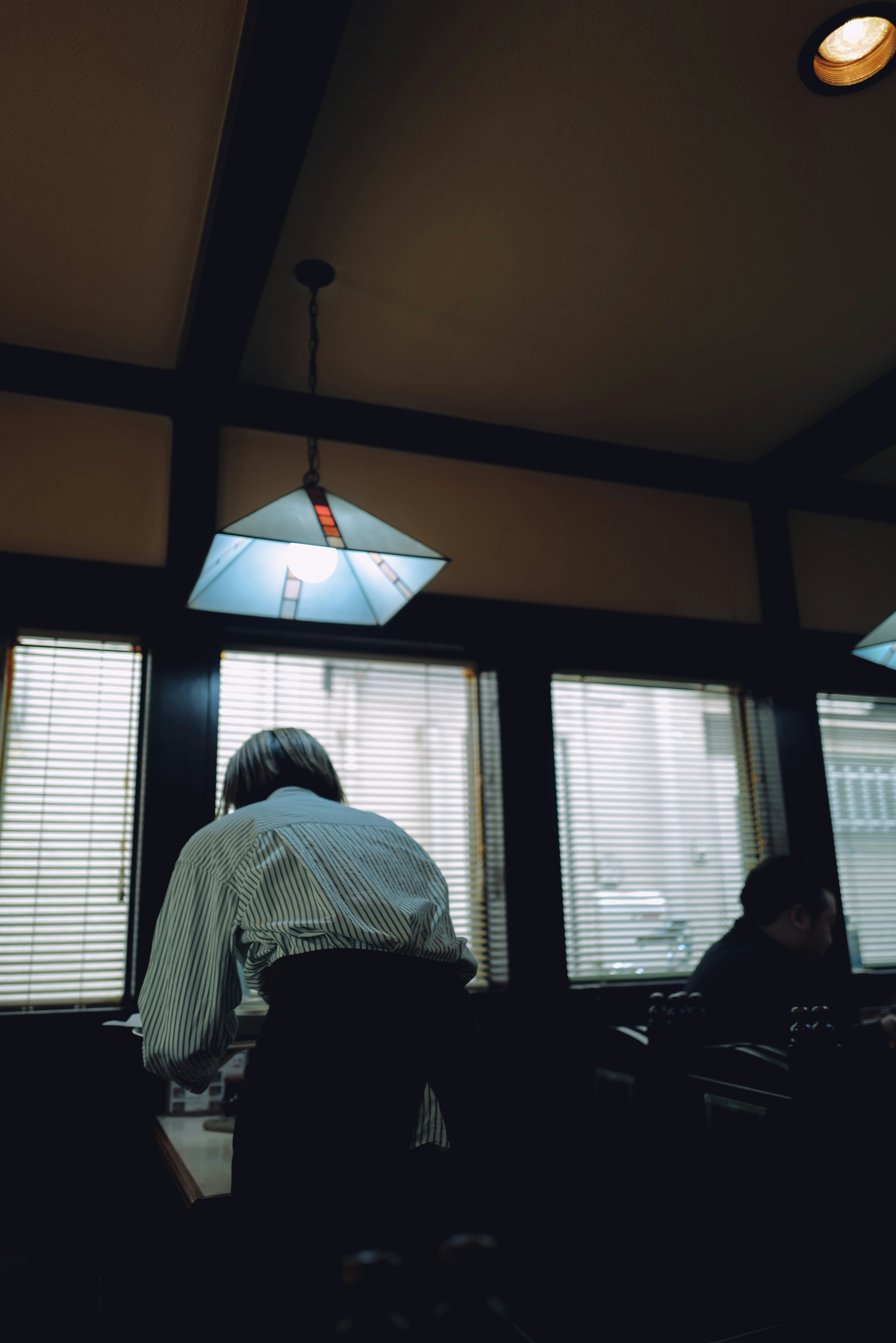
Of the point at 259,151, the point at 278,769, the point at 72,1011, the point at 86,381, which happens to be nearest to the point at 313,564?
the point at 278,769

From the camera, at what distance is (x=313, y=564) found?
2.31 meters

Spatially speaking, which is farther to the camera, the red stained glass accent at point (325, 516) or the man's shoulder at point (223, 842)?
the red stained glass accent at point (325, 516)

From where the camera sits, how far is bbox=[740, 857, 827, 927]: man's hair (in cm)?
311

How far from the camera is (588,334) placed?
10.2 feet

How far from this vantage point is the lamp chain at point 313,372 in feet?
8.04

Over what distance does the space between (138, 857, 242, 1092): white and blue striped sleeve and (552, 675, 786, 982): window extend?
6.15 feet

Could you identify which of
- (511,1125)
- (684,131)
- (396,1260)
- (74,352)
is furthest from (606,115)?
(511,1125)

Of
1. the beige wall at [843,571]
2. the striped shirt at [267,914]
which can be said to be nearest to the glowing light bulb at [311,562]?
the striped shirt at [267,914]

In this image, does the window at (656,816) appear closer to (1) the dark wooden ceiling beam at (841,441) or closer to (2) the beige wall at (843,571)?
(2) the beige wall at (843,571)

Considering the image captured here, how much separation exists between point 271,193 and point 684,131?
39.9 inches

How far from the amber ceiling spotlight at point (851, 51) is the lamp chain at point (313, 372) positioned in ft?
4.66

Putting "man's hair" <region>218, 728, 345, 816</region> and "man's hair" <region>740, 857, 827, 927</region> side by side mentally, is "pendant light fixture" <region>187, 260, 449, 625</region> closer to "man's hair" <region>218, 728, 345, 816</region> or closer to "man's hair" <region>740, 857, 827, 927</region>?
"man's hair" <region>218, 728, 345, 816</region>

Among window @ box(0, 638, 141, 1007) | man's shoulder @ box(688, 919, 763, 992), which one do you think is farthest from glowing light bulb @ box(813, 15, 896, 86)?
window @ box(0, 638, 141, 1007)

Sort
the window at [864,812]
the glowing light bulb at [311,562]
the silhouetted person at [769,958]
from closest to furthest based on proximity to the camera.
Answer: the glowing light bulb at [311,562], the silhouetted person at [769,958], the window at [864,812]
